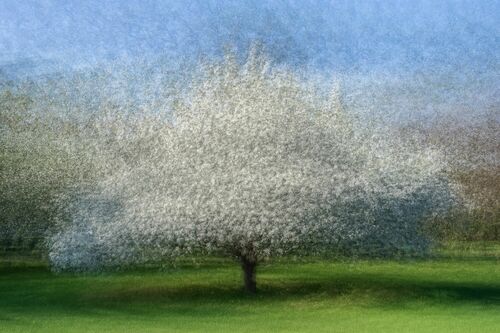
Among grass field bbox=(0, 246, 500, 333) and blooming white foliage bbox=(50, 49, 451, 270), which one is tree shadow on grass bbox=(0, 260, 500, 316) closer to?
grass field bbox=(0, 246, 500, 333)

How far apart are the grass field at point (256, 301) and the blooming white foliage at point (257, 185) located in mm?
1709

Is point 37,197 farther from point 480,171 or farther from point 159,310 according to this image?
point 480,171

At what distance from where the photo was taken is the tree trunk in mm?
33531

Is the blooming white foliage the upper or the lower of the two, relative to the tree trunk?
upper

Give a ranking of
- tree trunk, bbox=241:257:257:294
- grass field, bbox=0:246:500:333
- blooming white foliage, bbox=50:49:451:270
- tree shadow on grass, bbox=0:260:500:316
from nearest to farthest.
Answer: grass field, bbox=0:246:500:333, tree shadow on grass, bbox=0:260:500:316, blooming white foliage, bbox=50:49:451:270, tree trunk, bbox=241:257:257:294

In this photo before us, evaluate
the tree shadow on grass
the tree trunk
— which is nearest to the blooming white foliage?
the tree trunk

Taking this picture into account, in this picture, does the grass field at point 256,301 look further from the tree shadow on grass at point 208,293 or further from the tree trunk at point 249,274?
the tree trunk at point 249,274

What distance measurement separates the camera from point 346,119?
1474 inches

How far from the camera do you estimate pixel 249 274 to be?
3378 cm

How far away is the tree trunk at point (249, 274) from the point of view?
33531mm

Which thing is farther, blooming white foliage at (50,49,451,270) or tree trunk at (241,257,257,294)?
tree trunk at (241,257,257,294)

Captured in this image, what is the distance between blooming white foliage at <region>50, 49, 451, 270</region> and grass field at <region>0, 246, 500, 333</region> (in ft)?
5.61

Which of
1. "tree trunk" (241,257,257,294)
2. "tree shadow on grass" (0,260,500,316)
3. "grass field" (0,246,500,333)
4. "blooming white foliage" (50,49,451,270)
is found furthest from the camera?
"tree trunk" (241,257,257,294)

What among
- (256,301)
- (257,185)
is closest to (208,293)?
(256,301)
